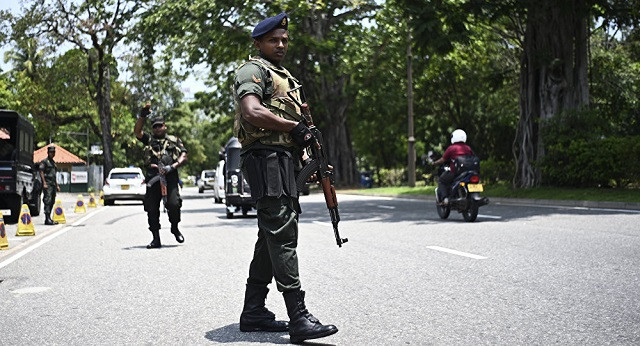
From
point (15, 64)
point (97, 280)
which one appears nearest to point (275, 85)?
point (97, 280)

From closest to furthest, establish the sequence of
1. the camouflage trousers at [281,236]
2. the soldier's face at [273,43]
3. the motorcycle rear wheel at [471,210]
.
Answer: the camouflage trousers at [281,236] < the soldier's face at [273,43] < the motorcycle rear wheel at [471,210]

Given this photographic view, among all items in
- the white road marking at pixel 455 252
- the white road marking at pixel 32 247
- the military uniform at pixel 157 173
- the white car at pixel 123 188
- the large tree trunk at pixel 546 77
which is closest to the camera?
the white road marking at pixel 455 252

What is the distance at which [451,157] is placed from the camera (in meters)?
15.7

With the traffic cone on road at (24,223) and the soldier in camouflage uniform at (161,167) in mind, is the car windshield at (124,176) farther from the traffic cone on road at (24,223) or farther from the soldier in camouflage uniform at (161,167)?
the soldier in camouflage uniform at (161,167)

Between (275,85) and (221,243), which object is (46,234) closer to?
(221,243)

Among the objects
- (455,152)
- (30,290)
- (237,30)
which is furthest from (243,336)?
(237,30)

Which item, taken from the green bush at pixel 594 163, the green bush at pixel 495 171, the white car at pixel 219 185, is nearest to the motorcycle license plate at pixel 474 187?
the green bush at pixel 594 163

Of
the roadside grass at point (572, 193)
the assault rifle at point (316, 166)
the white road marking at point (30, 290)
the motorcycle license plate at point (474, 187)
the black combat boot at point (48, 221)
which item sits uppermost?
the assault rifle at point (316, 166)

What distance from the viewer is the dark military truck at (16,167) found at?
2006 cm

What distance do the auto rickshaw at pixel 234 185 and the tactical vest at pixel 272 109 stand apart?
13.3 meters

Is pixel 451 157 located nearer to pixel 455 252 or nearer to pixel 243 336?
pixel 455 252

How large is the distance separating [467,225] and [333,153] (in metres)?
30.4

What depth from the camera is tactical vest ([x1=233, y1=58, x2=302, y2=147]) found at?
5281 mm

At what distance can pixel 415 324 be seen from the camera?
222 inches
